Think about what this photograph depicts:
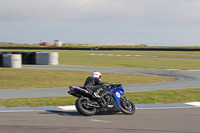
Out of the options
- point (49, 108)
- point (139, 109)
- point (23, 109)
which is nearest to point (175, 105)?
point (139, 109)

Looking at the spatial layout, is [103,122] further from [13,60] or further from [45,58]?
[45,58]

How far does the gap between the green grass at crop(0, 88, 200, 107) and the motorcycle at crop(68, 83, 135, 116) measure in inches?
92.1

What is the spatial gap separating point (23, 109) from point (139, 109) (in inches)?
142

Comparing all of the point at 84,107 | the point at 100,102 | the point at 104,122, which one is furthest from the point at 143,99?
the point at 104,122

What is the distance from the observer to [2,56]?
1112 inches

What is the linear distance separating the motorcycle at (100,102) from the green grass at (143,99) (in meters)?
2.34

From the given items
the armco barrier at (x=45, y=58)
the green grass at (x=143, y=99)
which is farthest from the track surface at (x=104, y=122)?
the armco barrier at (x=45, y=58)

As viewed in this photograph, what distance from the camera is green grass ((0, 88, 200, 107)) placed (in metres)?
11.8

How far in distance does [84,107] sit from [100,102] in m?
0.52

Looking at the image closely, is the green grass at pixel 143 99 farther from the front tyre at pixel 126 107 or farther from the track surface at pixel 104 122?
the front tyre at pixel 126 107

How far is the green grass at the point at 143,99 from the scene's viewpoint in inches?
464

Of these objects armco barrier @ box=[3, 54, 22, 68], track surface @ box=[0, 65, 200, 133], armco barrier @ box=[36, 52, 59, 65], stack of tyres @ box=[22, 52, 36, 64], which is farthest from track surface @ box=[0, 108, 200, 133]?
stack of tyres @ box=[22, 52, 36, 64]

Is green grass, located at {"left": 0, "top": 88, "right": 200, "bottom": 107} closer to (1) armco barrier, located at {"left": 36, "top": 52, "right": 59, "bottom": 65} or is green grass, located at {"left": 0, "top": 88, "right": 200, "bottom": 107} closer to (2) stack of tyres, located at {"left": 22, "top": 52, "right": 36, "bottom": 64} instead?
(1) armco barrier, located at {"left": 36, "top": 52, "right": 59, "bottom": 65}

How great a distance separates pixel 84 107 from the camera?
9539 millimetres
